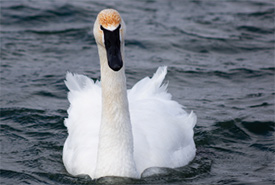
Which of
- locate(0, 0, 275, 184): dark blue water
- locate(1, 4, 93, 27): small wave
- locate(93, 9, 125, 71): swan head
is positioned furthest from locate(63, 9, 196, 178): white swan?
locate(1, 4, 93, 27): small wave

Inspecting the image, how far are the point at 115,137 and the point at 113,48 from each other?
111 cm

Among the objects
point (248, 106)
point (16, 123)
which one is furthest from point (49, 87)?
point (248, 106)

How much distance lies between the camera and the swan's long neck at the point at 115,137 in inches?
230

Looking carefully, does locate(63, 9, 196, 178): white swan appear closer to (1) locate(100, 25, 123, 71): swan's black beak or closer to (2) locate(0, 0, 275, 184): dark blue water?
(1) locate(100, 25, 123, 71): swan's black beak

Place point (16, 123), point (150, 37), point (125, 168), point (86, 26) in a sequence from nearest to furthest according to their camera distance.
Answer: point (125, 168) < point (16, 123) < point (150, 37) < point (86, 26)

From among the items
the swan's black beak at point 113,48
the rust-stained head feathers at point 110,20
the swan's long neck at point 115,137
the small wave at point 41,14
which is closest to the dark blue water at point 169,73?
the small wave at point 41,14

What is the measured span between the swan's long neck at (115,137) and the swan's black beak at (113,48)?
0.57 metres

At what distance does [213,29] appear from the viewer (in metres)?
13.2

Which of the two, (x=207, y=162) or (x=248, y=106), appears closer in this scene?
(x=207, y=162)

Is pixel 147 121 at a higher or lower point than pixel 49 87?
higher

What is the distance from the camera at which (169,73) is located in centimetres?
1060

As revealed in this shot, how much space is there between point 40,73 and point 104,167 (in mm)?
4991

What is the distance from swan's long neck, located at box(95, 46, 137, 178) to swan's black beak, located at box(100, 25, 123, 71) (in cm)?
57

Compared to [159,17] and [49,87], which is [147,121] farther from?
[159,17]
